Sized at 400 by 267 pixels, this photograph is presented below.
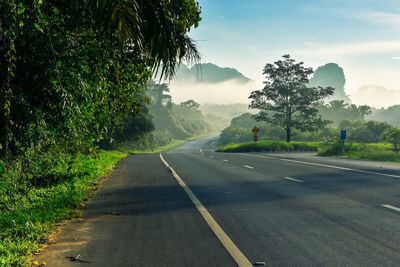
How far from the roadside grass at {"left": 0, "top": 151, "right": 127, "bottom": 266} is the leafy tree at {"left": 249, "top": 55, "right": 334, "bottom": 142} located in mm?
54743

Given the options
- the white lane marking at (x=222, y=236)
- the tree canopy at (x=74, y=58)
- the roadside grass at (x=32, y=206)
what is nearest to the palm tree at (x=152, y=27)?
the tree canopy at (x=74, y=58)

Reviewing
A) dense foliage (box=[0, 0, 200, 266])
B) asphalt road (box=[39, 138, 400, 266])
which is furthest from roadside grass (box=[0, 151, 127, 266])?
asphalt road (box=[39, 138, 400, 266])

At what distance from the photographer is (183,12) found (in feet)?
33.4

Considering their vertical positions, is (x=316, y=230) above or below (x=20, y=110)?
below

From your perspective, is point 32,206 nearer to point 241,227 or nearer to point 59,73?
point 59,73

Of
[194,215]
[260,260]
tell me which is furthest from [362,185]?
[260,260]

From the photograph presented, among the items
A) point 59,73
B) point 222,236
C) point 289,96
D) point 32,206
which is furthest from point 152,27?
point 289,96

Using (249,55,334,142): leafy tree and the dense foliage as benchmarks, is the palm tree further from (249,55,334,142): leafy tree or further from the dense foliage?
(249,55,334,142): leafy tree

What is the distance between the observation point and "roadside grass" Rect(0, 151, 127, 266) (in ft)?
21.8

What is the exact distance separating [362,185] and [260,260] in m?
8.72

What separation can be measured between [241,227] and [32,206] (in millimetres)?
4683

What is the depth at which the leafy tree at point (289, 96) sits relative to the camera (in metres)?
69.2

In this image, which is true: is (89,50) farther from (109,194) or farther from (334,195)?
(334,195)

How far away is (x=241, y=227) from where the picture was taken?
8.14m
